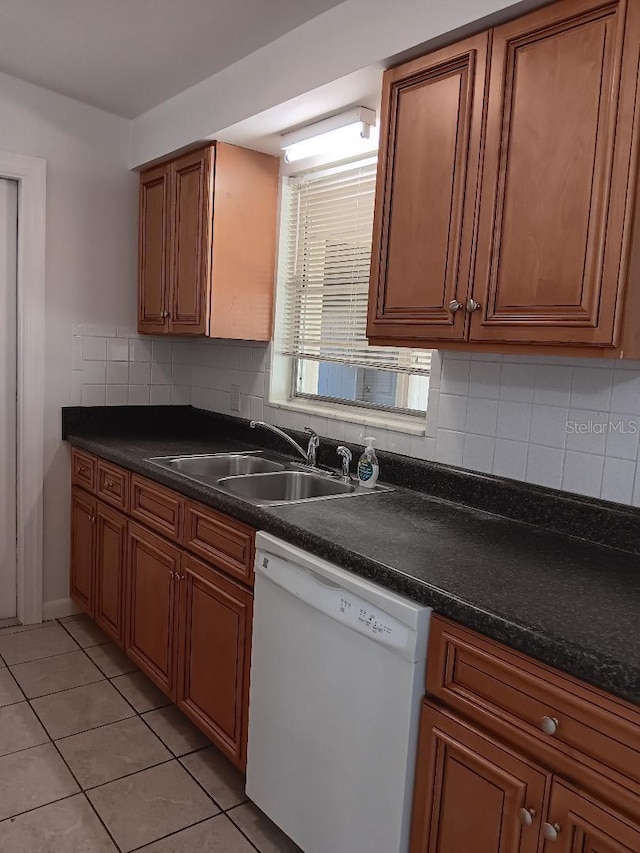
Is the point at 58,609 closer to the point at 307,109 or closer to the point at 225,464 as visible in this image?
the point at 225,464

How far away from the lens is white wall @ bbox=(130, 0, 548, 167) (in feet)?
5.84

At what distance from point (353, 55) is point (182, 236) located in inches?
49.3

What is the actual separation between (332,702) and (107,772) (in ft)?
3.34

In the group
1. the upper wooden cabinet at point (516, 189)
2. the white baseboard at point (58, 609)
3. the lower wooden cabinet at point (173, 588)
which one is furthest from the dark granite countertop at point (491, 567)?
the white baseboard at point (58, 609)

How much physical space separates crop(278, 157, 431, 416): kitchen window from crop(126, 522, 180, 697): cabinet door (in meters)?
0.97

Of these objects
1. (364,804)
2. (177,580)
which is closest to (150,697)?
(177,580)

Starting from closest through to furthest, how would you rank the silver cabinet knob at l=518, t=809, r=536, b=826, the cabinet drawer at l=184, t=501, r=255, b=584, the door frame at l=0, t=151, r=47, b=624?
the silver cabinet knob at l=518, t=809, r=536, b=826
the cabinet drawer at l=184, t=501, r=255, b=584
the door frame at l=0, t=151, r=47, b=624

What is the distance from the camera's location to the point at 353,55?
2.03 m

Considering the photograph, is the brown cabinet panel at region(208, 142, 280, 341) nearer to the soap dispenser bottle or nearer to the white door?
the soap dispenser bottle

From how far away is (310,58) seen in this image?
7.22 feet

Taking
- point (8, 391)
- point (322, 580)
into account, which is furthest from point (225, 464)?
point (322, 580)

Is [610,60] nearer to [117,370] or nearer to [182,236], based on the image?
[182,236]

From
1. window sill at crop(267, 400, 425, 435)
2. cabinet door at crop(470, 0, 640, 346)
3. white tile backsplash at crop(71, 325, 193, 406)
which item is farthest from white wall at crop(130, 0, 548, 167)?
window sill at crop(267, 400, 425, 435)

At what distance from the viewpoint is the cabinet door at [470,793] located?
1258 mm
